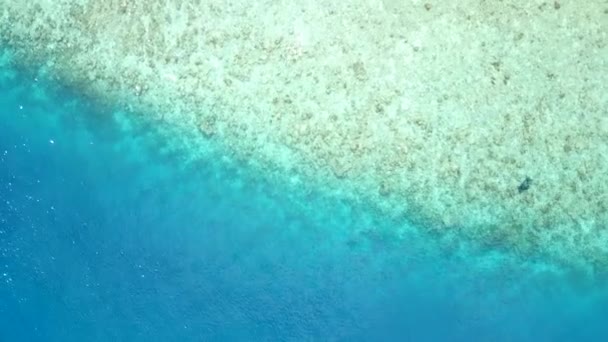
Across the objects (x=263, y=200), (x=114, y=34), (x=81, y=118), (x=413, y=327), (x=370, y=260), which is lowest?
(x=413, y=327)

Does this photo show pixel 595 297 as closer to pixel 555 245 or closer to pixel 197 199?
pixel 555 245

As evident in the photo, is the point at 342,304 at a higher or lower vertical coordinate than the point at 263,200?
lower

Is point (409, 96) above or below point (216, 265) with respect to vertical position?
above

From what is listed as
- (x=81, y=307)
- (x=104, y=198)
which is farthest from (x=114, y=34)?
(x=81, y=307)
